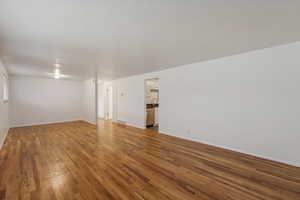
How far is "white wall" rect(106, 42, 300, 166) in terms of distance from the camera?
8.15ft

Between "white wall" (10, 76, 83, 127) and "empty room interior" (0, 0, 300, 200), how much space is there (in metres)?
Answer: 2.89

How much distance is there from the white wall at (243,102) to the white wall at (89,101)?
152 inches

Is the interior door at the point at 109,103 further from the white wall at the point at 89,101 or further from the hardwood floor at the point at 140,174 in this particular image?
the hardwood floor at the point at 140,174

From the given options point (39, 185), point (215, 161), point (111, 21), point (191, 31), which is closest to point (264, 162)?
point (215, 161)

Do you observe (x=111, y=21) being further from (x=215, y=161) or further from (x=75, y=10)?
(x=215, y=161)

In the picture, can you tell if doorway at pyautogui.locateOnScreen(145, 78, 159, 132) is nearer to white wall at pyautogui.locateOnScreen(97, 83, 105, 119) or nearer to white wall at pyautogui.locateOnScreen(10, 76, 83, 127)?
white wall at pyautogui.locateOnScreen(97, 83, 105, 119)

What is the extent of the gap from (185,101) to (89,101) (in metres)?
5.13

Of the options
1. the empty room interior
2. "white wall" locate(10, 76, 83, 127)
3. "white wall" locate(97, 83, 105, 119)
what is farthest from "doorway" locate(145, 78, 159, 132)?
"white wall" locate(10, 76, 83, 127)

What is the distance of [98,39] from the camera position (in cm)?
228

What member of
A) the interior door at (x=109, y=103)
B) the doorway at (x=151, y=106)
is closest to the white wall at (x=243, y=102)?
the doorway at (x=151, y=106)

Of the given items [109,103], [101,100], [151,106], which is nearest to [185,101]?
[151,106]

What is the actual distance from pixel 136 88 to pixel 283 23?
4.66m

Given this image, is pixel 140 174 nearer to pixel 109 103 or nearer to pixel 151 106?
pixel 151 106

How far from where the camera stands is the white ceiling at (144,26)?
1.46 meters
